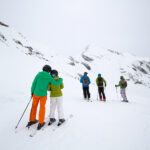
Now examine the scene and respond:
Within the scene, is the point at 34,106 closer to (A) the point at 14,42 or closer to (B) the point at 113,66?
(A) the point at 14,42

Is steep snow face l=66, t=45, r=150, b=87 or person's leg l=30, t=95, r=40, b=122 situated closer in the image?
person's leg l=30, t=95, r=40, b=122

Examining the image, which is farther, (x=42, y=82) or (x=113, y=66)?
(x=113, y=66)

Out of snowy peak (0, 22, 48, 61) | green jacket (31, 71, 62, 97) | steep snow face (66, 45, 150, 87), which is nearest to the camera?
green jacket (31, 71, 62, 97)

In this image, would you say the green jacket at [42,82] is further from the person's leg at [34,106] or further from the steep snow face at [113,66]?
the steep snow face at [113,66]

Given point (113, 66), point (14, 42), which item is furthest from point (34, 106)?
point (113, 66)

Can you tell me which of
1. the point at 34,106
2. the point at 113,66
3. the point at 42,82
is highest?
→ the point at 113,66

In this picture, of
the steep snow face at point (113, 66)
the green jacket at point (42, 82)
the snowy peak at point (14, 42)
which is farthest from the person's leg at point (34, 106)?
the steep snow face at point (113, 66)

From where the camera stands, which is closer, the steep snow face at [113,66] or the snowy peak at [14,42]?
the snowy peak at [14,42]

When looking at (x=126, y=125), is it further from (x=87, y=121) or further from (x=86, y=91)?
(x=86, y=91)

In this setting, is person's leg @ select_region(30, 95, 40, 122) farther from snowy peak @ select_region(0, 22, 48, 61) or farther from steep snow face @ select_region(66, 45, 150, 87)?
steep snow face @ select_region(66, 45, 150, 87)

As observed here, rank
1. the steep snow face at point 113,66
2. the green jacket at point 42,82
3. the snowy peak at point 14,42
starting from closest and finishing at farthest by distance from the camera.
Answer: the green jacket at point 42,82 → the snowy peak at point 14,42 → the steep snow face at point 113,66

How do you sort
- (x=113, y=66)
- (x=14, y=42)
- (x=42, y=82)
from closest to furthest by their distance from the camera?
1. (x=42, y=82)
2. (x=14, y=42)
3. (x=113, y=66)

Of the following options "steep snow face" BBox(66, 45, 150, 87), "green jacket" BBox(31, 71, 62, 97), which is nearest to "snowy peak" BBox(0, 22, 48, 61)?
"steep snow face" BBox(66, 45, 150, 87)

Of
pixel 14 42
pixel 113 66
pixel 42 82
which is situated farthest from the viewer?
pixel 113 66
